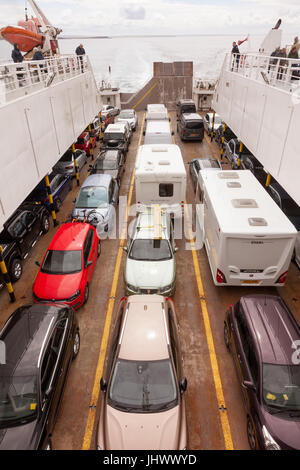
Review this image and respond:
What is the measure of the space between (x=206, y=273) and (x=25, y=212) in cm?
680

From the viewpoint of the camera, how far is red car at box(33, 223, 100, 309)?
26.5ft

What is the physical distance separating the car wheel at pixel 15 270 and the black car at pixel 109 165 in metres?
6.72

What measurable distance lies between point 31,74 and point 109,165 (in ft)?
17.6

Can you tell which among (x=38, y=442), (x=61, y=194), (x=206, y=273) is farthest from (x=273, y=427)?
(x=61, y=194)

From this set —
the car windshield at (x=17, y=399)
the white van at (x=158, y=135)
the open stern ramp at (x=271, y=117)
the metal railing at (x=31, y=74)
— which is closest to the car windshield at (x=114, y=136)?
the white van at (x=158, y=135)

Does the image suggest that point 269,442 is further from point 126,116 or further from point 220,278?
point 126,116

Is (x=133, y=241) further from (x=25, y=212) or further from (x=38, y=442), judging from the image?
(x=38, y=442)

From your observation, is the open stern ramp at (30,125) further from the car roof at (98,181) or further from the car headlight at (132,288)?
the car headlight at (132,288)

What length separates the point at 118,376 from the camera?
18.3 ft

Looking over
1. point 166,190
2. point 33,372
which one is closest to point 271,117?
point 166,190

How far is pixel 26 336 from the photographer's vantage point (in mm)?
6027

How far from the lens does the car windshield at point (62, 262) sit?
27.9 feet

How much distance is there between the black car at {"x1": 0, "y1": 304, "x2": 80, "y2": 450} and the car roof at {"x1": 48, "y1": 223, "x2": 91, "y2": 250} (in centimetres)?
247

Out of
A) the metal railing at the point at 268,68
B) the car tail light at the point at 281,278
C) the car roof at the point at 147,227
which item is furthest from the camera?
the metal railing at the point at 268,68
